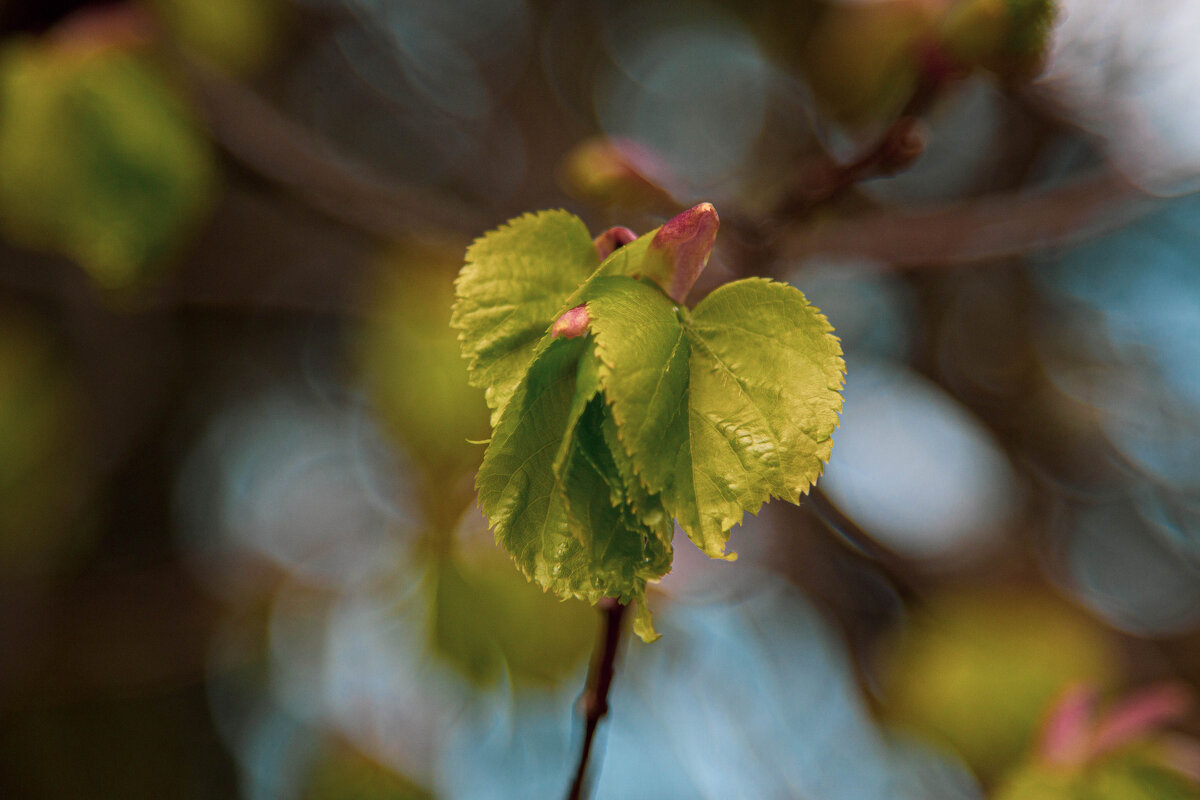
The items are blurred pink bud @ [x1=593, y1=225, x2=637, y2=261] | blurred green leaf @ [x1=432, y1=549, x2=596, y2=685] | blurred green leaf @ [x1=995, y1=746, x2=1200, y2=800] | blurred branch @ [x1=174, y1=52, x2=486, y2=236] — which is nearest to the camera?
blurred pink bud @ [x1=593, y1=225, x2=637, y2=261]

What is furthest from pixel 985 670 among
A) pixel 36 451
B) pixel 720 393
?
pixel 36 451

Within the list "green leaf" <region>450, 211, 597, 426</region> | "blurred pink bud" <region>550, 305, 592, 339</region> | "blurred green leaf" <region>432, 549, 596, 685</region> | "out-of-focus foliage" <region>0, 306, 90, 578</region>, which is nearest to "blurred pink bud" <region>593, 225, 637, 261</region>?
"green leaf" <region>450, 211, 597, 426</region>

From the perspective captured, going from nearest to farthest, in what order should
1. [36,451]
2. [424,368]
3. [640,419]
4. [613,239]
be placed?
1. [640,419]
2. [613,239]
3. [424,368]
4. [36,451]

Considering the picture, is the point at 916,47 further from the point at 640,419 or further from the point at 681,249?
the point at 640,419

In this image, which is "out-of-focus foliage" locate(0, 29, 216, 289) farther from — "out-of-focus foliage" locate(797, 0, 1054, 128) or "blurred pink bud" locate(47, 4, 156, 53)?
"out-of-focus foliage" locate(797, 0, 1054, 128)

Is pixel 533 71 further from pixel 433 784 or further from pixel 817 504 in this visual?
pixel 433 784

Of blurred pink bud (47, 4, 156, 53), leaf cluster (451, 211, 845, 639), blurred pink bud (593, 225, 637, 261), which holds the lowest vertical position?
blurred pink bud (47, 4, 156, 53)
